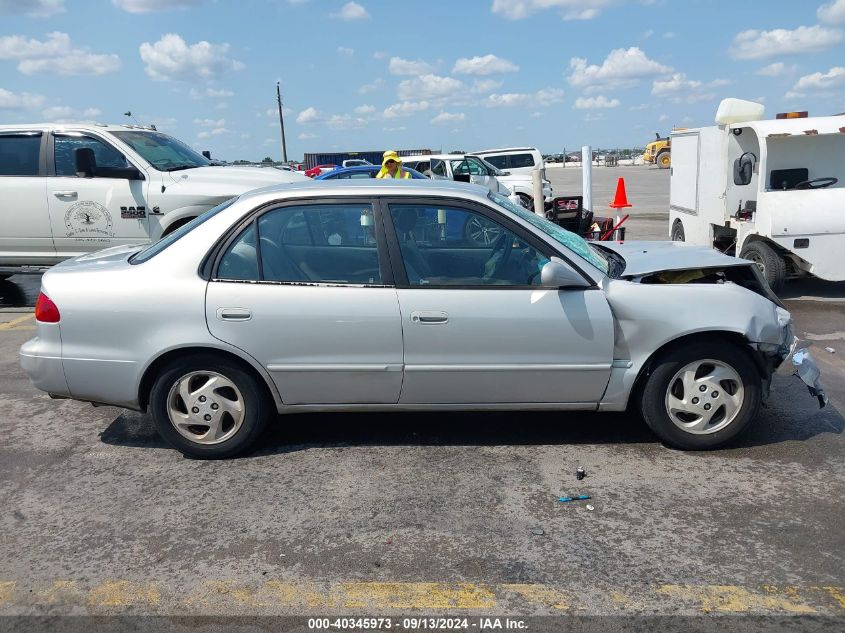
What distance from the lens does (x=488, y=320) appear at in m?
3.97

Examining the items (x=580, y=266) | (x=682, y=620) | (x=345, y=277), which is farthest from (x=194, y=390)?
(x=682, y=620)

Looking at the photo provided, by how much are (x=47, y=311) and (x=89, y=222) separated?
426 centimetres

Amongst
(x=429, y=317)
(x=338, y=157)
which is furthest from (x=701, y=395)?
(x=338, y=157)

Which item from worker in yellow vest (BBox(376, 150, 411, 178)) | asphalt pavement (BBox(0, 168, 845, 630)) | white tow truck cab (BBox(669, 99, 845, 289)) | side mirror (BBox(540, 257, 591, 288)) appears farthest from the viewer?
worker in yellow vest (BBox(376, 150, 411, 178))

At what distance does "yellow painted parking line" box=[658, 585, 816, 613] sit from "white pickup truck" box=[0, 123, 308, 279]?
620 cm

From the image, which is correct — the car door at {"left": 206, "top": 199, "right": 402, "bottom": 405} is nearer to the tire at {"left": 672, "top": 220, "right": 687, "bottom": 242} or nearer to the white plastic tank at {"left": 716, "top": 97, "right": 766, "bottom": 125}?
the white plastic tank at {"left": 716, "top": 97, "right": 766, "bottom": 125}

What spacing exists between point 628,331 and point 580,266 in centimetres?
45

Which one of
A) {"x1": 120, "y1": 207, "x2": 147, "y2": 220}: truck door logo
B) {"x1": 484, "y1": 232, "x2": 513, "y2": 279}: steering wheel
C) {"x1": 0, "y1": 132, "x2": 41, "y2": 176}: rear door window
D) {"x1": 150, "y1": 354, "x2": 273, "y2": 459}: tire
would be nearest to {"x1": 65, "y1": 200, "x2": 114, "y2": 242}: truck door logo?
{"x1": 120, "y1": 207, "x2": 147, "y2": 220}: truck door logo

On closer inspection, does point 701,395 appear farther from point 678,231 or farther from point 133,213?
point 678,231

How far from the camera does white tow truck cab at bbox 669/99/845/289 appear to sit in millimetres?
7867

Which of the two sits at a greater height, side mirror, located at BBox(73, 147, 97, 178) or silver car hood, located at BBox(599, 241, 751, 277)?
side mirror, located at BBox(73, 147, 97, 178)

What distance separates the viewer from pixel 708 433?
417 centimetres

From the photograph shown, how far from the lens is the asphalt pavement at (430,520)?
296 centimetres

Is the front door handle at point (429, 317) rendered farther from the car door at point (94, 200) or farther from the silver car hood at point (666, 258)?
the car door at point (94, 200)
